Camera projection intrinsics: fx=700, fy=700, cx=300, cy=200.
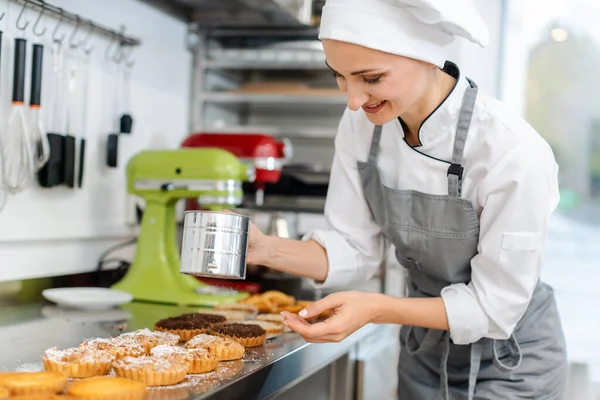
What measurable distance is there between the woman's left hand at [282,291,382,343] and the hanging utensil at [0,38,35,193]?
839mm

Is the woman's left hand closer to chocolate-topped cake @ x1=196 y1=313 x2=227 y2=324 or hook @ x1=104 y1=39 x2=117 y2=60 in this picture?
chocolate-topped cake @ x1=196 y1=313 x2=227 y2=324

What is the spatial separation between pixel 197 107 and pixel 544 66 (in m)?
1.52

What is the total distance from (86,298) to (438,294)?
2.73ft

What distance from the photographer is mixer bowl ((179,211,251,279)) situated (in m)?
1.21

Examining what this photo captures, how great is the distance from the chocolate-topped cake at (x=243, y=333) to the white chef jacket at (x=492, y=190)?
1.19ft

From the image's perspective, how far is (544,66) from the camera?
3053 mm

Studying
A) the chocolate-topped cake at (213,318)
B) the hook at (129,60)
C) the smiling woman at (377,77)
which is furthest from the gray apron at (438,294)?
the hook at (129,60)

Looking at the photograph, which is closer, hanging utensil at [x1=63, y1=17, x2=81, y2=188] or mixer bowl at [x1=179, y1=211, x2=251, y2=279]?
mixer bowl at [x1=179, y1=211, x2=251, y2=279]

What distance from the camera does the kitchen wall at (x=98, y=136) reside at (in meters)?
1.74

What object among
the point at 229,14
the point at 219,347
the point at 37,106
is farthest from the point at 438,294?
the point at 229,14

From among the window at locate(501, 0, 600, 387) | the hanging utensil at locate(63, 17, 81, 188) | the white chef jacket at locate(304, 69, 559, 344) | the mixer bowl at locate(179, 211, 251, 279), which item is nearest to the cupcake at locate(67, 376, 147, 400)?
the mixer bowl at locate(179, 211, 251, 279)

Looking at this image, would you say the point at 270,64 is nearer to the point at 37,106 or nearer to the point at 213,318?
the point at 37,106

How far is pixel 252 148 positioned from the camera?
221 cm

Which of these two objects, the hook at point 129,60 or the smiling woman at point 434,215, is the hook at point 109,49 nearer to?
the hook at point 129,60
